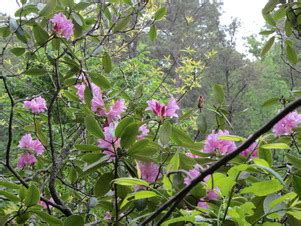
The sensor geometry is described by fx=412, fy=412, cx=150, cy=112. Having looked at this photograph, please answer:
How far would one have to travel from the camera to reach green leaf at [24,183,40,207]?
714mm

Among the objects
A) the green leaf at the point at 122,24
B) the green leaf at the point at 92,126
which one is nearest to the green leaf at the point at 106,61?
the green leaf at the point at 122,24

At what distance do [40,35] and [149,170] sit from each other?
606 mm

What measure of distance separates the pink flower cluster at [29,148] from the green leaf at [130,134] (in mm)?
670

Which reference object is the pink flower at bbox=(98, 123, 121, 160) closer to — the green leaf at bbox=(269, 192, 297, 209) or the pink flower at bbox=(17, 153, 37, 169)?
the green leaf at bbox=(269, 192, 297, 209)

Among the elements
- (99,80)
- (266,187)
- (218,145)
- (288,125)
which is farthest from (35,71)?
(266,187)

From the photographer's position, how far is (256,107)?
38.4ft

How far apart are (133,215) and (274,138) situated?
1.28ft

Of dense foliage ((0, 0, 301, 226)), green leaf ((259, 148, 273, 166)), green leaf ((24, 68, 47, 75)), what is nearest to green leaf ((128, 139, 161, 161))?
dense foliage ((0, 0, 301, 226))

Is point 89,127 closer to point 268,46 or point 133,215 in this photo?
point 133,215

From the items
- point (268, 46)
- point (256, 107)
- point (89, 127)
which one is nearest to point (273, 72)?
point (256, 107)

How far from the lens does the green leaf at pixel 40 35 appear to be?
48.3 inches

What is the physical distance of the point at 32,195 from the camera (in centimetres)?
72

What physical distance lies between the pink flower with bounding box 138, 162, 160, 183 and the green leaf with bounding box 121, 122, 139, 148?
0.11 meters

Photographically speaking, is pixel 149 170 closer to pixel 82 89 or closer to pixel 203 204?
pixel 203 204
